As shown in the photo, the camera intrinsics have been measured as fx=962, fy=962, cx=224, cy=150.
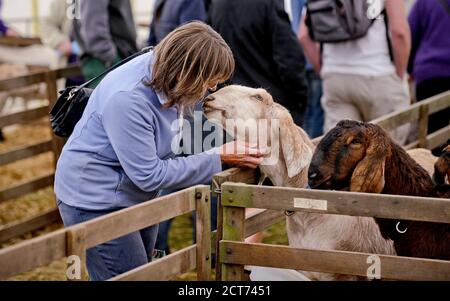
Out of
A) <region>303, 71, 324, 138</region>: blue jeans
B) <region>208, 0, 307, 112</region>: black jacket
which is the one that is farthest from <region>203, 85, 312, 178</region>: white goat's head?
<region>303, 71, 324, 138</region>: blue jeans

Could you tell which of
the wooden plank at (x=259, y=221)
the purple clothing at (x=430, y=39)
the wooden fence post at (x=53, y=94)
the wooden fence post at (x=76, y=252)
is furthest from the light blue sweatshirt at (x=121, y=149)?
the wooden fence post at (x=53, y=94)

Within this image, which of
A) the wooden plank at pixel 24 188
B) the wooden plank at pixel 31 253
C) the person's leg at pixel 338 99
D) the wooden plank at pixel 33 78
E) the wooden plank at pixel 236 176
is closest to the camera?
the wooden plank at pixel 31 253

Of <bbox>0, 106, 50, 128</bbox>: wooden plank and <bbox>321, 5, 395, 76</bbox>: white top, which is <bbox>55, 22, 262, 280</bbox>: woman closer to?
<bbox>321, 5, 395, 76</bbox>: white top

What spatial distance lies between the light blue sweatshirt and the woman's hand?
0.26m

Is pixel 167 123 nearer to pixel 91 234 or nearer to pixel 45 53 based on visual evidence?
pixel 91 234

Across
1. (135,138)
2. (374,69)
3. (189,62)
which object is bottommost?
(374,69)

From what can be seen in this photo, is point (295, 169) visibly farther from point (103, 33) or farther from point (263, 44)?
point (103, 33)

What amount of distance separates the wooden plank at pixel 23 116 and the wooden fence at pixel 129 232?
3.91m

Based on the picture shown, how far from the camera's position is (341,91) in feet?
23.7

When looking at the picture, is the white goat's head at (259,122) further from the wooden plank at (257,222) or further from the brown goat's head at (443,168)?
the brown goat's head at (443,168)

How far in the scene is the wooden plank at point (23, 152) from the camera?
318 inches

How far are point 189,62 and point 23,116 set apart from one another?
14.7ft

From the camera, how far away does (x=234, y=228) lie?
4371mm

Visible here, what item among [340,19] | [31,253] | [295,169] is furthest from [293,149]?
[340,19]
